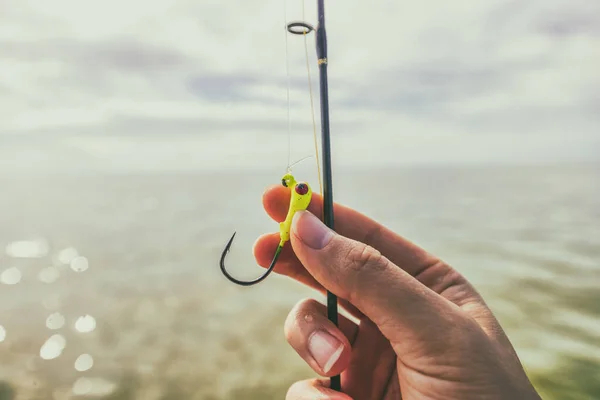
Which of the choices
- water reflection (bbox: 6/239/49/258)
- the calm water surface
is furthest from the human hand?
water reflection (bbox: 6/239/49/258)

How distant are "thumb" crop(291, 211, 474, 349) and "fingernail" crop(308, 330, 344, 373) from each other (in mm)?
425

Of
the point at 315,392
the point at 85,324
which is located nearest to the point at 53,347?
the point at 85,324

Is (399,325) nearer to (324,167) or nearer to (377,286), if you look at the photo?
(377,286)

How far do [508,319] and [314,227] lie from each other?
238 inches

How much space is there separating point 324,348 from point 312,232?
0.79 metres

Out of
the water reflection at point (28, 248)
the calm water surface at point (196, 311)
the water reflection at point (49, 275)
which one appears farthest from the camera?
the water reflection at point (28, 248)

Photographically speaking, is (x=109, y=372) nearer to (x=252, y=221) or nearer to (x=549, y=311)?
(x=549, y=311)

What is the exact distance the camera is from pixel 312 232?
7.25ft

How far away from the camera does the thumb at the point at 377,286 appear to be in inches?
78.2

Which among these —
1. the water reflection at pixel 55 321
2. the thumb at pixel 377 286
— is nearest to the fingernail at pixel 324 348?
the thumb at pixel 377 286

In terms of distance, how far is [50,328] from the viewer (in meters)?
6.70

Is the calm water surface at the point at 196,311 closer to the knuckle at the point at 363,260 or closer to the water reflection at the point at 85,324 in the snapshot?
the water reflection at the point at 85,324

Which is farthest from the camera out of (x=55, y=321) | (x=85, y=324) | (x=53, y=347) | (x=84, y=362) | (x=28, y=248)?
(x=28, y=248)

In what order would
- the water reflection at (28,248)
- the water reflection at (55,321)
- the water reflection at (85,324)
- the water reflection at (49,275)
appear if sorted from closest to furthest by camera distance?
the water reflection at (85,324)
the water reflection at (55,321)
the water reflection at (49,275)
the water reflection at (28,248)
